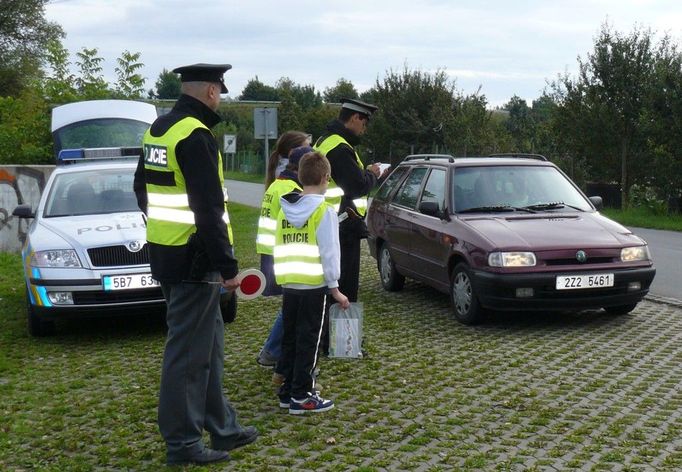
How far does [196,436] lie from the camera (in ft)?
16.1

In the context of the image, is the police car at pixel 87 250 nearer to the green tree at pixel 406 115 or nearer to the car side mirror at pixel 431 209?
the car side mirror at pixel 431 209

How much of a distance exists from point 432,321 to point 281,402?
345cm

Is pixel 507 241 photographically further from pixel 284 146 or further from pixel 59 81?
pixel 59 81

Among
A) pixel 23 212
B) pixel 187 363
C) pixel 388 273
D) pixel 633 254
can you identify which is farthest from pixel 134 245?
pixel 633 254

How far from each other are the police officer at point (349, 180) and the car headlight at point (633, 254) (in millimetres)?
2954

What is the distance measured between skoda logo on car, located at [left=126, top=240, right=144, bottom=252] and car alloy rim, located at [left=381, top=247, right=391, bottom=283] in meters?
3.78

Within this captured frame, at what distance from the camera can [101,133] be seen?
749 inches

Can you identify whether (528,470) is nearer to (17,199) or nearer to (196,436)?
(196,436)

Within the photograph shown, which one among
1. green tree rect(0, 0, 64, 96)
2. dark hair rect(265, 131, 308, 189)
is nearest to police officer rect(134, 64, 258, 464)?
dark hair rect(265, 131, 308, 189)

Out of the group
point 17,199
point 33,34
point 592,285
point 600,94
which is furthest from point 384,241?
point 33,34

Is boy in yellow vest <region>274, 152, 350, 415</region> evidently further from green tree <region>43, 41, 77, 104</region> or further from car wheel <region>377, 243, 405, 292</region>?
green tree <region>43, 41, 77, 104</region>

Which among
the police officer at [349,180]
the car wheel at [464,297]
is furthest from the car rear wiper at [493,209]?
the police officer at [349,180]

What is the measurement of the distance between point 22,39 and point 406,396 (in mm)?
54098

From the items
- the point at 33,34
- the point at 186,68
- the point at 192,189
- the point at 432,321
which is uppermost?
the point at 33,34
